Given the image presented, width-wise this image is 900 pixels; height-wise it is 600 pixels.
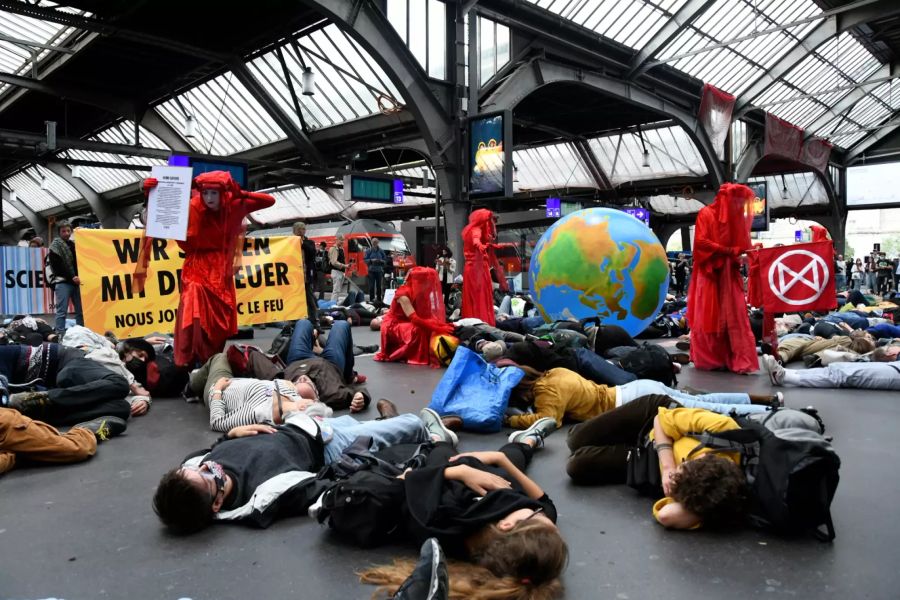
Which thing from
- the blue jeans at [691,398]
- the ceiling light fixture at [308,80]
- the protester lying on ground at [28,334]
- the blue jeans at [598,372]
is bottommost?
the blue jeans at [691,398]

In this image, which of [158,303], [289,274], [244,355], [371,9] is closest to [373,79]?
[371,9]

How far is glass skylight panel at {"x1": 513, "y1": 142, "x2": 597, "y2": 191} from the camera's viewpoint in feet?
102

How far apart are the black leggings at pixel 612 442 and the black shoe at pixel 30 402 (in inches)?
142

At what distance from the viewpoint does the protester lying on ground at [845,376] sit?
6.52 m

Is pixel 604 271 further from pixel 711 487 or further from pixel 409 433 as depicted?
pixel 711 487

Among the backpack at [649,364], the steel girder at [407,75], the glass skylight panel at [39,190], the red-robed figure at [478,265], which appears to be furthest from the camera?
the glass skylight panel at [39,190]

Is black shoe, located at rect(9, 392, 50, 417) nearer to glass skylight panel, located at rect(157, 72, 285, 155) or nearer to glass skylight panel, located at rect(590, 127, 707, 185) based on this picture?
glass skylight panel, located at rect(157, 72, 285, 155)

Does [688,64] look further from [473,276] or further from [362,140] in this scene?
[473,276]

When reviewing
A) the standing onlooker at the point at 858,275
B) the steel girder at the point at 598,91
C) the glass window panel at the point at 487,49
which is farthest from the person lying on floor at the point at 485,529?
the standing onlooker at the point at 858,275

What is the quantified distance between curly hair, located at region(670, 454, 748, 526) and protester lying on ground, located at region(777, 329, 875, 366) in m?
5.36

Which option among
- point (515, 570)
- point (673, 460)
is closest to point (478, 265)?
point (673, 460)

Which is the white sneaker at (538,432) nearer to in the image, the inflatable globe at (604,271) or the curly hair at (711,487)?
the curly hair at (711,487)

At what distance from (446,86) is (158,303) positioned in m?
10.4

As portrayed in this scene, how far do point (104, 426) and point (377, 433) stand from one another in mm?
2117
